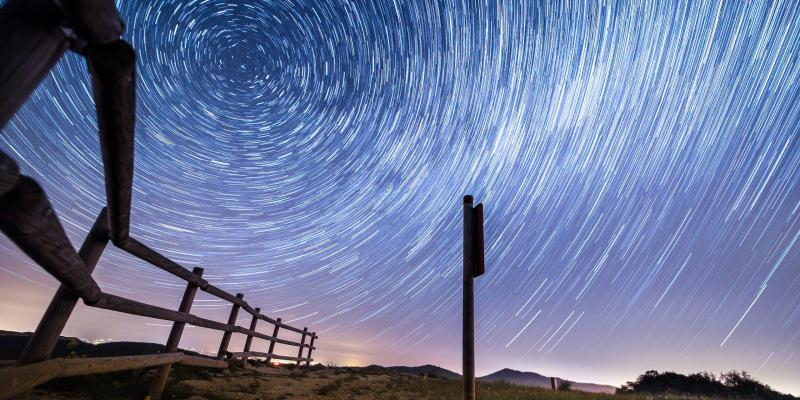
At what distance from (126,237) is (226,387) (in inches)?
162

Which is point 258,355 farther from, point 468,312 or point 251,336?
point 468,312

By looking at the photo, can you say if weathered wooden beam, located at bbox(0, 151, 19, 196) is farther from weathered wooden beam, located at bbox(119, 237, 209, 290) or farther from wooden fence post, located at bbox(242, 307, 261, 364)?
wooden fence post, located at bbox(242, 307, 261, 364)

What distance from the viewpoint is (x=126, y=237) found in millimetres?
2770

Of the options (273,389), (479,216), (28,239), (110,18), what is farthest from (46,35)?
(273,389)

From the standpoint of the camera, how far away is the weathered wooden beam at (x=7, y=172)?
2.57 feet

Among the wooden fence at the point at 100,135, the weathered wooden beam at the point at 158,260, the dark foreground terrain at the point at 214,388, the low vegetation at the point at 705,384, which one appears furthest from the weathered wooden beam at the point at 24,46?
the low vegetation at the point at 705,384

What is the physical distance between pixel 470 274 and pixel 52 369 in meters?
3.31

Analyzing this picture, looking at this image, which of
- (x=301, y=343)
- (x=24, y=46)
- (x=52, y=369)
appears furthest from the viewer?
(x=301, y=343)

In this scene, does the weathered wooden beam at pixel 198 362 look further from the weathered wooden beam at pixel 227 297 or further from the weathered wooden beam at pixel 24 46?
the weathered wooden beam at pixel 24 46

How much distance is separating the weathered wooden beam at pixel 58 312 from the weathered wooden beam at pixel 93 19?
6.20 feet

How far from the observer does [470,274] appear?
3.69m

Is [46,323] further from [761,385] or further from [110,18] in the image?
[761,385]

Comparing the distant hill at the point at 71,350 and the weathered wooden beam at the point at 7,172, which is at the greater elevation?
the weathered wooden beam at the point at 7,172

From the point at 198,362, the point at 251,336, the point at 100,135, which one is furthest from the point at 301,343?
the point at 100,135
